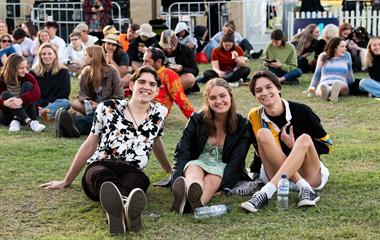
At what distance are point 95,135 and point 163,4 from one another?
50.9 feet

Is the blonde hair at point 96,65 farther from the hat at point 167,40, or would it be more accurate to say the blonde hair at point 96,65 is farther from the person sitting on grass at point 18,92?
the hat at point 167,40

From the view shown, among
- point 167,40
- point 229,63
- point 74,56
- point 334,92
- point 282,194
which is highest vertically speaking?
point 167,40

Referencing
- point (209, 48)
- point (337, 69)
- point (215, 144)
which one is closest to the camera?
point (215, 144)

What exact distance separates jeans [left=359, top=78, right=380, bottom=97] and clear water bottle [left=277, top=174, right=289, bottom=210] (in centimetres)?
664

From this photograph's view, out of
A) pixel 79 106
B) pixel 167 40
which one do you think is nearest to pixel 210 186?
pixel 79 106

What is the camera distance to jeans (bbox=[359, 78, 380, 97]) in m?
12.0

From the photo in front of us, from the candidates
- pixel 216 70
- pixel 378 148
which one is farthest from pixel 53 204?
pixel 216 70

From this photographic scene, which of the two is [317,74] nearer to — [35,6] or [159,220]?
[159,220]

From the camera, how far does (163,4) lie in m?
21.2

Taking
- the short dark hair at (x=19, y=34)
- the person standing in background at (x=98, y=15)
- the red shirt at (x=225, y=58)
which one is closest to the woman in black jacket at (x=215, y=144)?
the red shirt at (x=225, y=58)

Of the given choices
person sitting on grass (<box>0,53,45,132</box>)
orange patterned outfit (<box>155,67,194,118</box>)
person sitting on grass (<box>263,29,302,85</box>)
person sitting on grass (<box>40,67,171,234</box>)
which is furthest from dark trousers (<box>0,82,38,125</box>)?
person sitting on grass (<box>263,29,302,85</box>)

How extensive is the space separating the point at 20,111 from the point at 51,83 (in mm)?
874

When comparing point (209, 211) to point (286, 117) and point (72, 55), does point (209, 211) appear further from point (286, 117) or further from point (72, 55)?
point (72, 55)

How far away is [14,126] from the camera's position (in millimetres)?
9734
